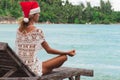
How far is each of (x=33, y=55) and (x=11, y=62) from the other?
1.10 ft

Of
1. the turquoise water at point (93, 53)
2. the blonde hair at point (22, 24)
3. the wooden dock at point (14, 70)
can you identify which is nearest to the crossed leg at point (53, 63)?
the wooden dock at point (14, 70)

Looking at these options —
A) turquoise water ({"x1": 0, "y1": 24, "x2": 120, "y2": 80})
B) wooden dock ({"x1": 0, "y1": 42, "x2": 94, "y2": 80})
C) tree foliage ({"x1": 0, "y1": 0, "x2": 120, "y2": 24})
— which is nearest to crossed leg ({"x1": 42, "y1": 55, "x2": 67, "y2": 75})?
wooden dock ({"x1": 0, "y1": 42, "x2": 94, "y2": 80})

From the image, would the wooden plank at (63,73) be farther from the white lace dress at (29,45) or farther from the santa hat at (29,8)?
the santa hat at (29,8)

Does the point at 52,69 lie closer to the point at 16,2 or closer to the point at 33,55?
the point at 33,55

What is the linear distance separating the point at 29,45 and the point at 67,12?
12527 cm

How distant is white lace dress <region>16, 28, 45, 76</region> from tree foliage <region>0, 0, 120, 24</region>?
114m

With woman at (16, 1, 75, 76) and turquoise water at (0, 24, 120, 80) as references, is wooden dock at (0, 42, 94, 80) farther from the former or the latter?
turquoise water at (0, 24, 120, 80)

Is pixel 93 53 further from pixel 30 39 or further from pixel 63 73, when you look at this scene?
pixel 30 39

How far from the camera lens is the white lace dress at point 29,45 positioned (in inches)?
239

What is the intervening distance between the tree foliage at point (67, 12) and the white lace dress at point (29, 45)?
373ft

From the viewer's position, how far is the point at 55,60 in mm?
6383

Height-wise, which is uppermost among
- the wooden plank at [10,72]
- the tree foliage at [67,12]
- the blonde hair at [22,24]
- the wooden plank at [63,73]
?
the blonde hair at [22,24]

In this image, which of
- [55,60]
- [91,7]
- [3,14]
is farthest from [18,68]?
[91,7]

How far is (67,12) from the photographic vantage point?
131 meters
